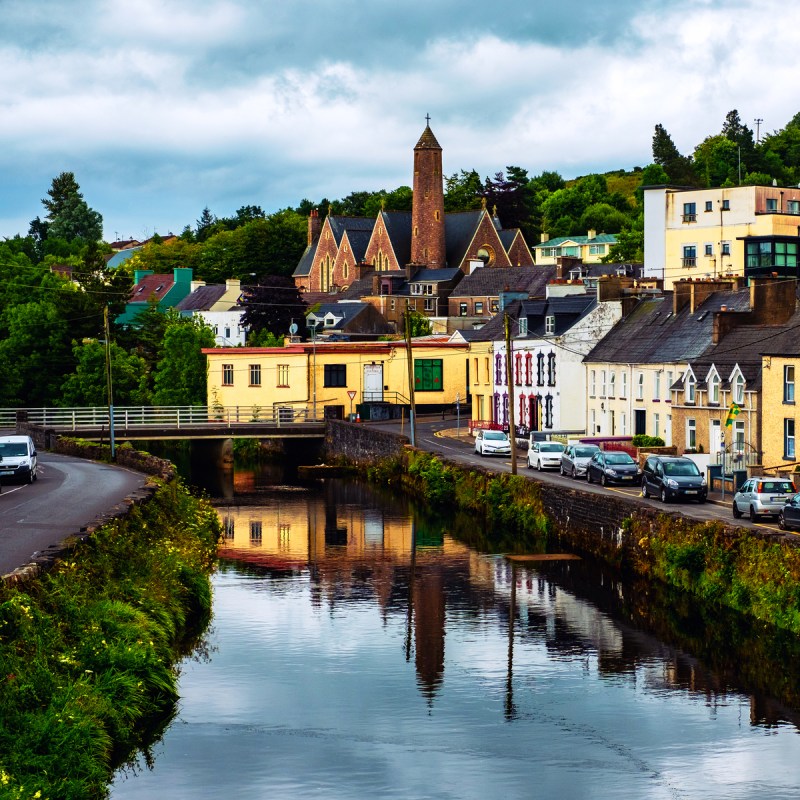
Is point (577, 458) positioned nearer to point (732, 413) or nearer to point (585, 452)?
point (585, 452)

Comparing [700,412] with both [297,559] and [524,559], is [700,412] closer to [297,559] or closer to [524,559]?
[524,559]

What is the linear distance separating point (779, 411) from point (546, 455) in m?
13.4

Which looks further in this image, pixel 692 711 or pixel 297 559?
pixel 297 559

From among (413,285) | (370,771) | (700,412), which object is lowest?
(370,771)

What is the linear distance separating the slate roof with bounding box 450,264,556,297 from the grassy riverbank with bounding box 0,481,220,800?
100662mm

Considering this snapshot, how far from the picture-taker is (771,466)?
5872 cm

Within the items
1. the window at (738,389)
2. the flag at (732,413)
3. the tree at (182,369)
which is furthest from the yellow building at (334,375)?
the flag at (732,413)

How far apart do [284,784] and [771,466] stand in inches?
1426

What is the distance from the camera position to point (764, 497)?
46.9m

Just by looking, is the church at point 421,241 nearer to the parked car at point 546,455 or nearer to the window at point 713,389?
the parked car at point 546,455

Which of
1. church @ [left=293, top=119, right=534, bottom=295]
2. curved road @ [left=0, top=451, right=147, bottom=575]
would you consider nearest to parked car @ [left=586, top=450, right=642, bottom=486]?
curved road @ [left=0, top=451, right=147, bottom=575]

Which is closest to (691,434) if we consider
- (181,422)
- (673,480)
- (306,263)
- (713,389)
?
(713,389)

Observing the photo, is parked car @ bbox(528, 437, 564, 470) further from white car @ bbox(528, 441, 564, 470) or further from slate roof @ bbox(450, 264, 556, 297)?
slate roof @ bbox(450, 264, 556, 297)

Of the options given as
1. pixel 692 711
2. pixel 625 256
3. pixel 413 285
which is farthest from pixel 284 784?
pixel 625 256
